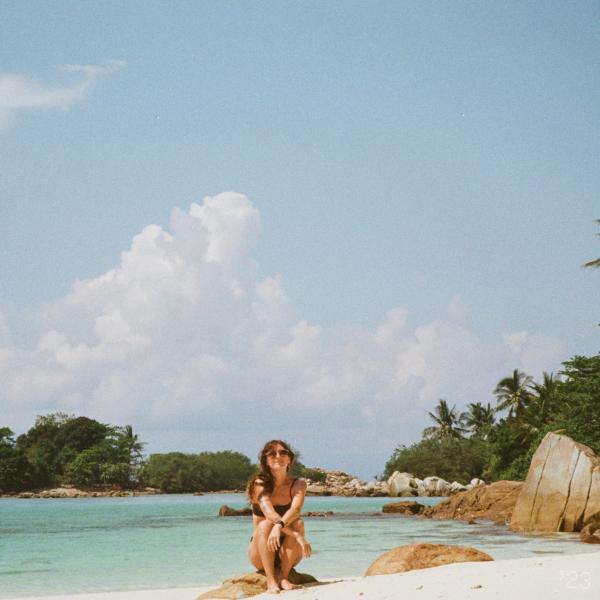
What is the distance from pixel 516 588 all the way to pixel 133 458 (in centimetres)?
8690

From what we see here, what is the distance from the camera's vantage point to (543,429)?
45.1 m

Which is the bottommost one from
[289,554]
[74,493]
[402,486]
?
A: [289,554]

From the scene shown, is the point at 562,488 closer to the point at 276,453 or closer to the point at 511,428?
the point at 276,453

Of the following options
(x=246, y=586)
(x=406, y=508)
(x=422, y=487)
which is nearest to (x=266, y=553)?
(x=246, y=586)

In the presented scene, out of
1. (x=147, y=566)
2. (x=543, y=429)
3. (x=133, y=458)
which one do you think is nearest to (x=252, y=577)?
(x=147, y=566)

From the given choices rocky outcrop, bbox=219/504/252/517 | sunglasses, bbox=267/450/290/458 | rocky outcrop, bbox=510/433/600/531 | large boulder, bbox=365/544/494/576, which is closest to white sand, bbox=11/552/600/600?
large boulder, bbox=365/544/494/576

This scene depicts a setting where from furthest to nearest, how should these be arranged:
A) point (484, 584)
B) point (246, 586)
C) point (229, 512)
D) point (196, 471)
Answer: point (196, 471), point (229, 512), point (246, 586), point (484, 584)

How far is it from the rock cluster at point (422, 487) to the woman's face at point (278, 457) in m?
55.9

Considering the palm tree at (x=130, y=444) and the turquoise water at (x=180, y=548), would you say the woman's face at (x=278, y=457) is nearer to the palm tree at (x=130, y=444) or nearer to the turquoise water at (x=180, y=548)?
the turquoise water at (x=180, y=548)

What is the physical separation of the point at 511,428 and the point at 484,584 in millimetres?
44430

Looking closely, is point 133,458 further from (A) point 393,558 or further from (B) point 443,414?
(A) point 393,558

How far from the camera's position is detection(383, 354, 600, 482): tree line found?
33.3 meters

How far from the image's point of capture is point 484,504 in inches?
1264

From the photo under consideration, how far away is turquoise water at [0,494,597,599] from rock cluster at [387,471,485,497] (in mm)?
27820
